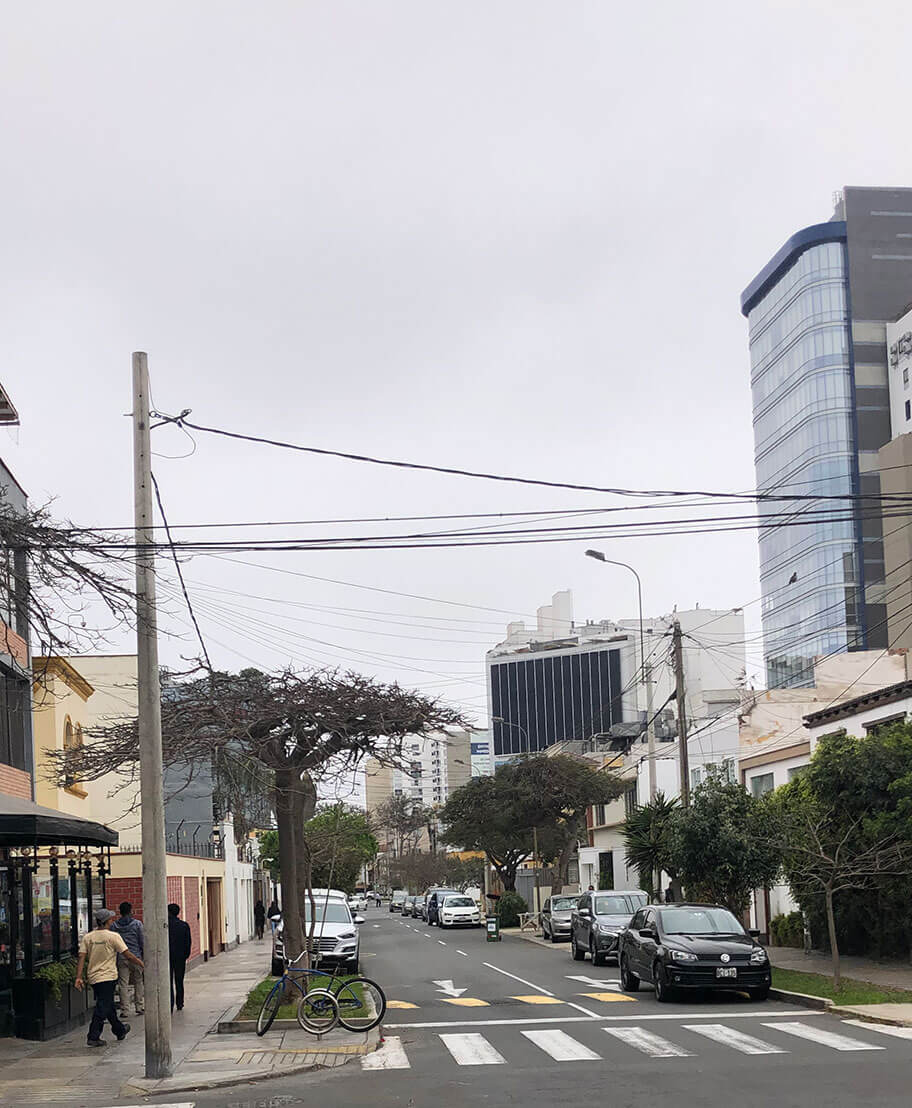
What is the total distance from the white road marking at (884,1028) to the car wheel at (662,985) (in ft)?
12.4

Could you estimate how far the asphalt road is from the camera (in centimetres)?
1266

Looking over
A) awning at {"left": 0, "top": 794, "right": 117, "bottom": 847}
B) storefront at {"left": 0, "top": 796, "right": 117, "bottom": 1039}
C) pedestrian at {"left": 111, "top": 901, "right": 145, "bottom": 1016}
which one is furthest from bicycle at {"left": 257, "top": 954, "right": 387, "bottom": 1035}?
awning at {"left": 0, "top": 794, "right": 117, "bottom": 847}

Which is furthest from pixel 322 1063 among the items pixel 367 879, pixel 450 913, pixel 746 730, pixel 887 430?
pixel 367 879

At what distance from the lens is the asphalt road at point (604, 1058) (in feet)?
41.5

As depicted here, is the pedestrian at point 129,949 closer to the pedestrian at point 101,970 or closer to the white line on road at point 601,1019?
the pedestrian at point 101,970

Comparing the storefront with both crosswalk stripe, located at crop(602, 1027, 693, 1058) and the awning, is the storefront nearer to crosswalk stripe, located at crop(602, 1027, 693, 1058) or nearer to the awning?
the awning

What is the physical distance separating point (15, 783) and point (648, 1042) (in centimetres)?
1287

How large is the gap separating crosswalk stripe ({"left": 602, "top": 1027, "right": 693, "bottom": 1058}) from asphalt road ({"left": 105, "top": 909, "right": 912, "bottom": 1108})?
2cm

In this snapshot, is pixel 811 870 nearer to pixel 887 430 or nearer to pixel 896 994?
pixel 896 994

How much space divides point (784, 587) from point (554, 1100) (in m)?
98.2

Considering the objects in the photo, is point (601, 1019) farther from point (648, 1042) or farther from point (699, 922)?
point (699, 922)

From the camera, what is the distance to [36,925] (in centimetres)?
2064

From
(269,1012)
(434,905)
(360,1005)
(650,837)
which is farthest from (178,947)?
(434,905)

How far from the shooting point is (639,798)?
6047cm
